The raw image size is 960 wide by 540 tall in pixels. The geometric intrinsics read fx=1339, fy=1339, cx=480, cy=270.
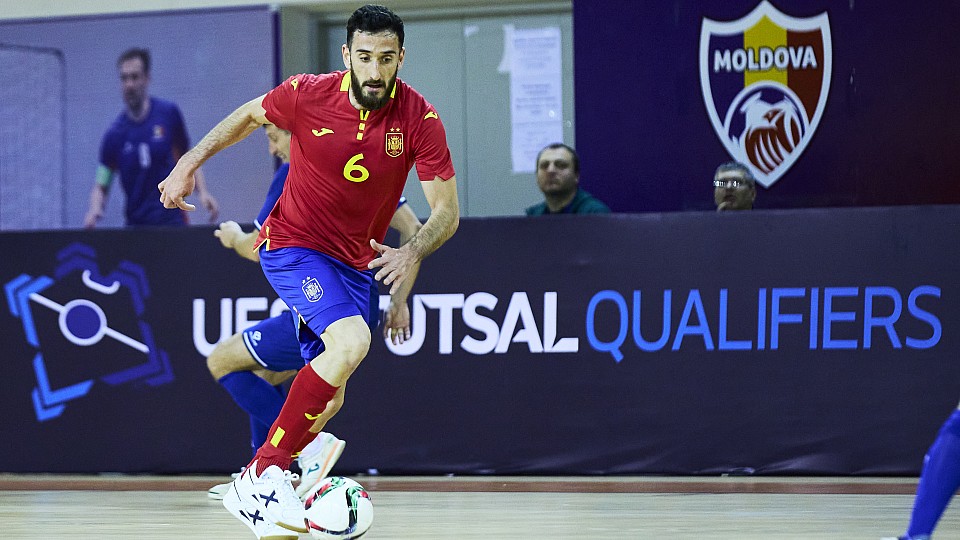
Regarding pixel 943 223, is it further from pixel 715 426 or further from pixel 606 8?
pixel 606 8

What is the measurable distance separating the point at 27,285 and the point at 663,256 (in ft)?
11.2

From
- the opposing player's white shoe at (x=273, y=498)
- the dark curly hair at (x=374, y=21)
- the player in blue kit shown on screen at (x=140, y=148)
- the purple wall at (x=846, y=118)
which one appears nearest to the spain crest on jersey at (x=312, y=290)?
the opposing player's white shoe at (x=273, y=498)

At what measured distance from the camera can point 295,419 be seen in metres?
4.62

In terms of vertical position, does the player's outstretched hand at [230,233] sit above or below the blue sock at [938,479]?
above

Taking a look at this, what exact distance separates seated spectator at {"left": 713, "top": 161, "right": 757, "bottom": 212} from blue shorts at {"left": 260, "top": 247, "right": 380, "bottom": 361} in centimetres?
284

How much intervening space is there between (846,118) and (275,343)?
14.6 ft

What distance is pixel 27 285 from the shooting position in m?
7.23

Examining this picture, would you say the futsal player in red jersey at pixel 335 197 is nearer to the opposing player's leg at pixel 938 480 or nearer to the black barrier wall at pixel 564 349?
the opposing player's leg at pixel 938 480

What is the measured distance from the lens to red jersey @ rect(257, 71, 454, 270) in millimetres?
4820

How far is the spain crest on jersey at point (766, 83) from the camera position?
8.74m

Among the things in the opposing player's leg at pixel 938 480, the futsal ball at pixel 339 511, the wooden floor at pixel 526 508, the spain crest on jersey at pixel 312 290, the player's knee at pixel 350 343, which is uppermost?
the spain crest on jersey at pixel 312 290

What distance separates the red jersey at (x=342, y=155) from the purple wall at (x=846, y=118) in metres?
4.20

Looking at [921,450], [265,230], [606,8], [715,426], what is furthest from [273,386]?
[606,8]

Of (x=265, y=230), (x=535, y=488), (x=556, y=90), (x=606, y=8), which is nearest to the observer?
(x=265, y=230)
